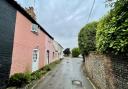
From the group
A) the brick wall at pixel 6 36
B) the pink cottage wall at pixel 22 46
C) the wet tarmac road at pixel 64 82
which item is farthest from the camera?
the wet tarmac road at pixel 64 82

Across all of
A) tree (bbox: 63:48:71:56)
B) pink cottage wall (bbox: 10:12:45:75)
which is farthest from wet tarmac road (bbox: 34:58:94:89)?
tree (bbox: 63:48:71:56)

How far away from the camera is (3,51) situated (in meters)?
10.9

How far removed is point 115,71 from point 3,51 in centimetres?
712

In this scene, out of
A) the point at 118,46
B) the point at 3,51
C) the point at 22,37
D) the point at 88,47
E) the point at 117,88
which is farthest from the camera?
the point at 88,47

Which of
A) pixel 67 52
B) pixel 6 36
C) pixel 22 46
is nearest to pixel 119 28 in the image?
pixel 6 36

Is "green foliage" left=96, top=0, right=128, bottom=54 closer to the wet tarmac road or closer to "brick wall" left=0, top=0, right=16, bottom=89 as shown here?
"brick wall" left=0, top=0, right=16, bottom=89

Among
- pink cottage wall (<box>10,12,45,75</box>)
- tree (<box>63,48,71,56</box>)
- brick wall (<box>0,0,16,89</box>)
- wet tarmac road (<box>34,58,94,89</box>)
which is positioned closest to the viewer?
brick wall (<box>0,0,16,89</box>)

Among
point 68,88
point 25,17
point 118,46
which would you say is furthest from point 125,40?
point 25,17

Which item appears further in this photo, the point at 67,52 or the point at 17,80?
the point at 67,52

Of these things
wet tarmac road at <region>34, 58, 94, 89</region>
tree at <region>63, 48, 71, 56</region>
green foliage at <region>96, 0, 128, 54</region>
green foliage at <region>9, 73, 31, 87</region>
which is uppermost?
tree at <region>63, 48, 71, 56</region>

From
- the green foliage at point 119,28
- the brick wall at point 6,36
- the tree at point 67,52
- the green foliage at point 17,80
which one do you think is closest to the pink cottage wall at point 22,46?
the green foliage at point 17,80

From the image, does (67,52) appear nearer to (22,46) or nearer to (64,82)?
(64,82)

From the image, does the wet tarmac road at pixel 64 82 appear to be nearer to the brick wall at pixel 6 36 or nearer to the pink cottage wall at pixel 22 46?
the pink cottage wall at pixel 22 46

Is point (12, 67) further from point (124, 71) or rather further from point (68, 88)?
point (124, 71)
